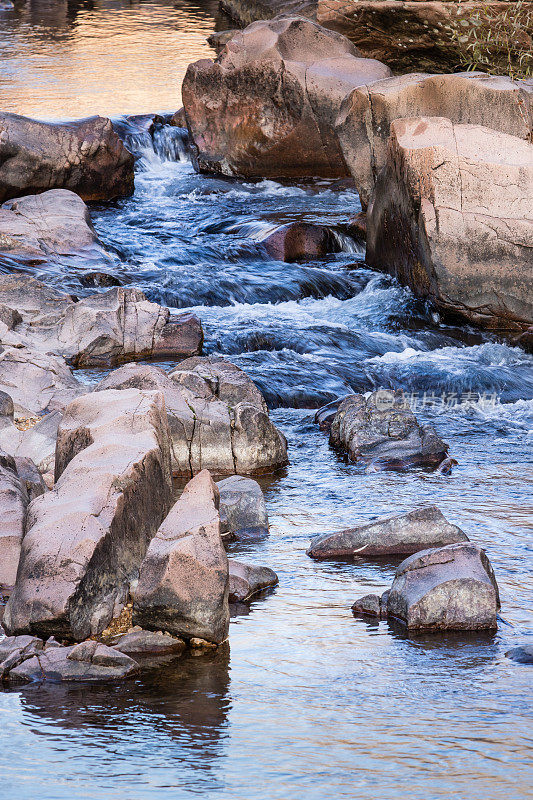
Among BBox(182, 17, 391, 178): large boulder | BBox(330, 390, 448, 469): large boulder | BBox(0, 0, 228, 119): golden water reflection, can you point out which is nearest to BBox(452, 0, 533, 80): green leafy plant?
BBox(182, 17, 391, 178): large boulder

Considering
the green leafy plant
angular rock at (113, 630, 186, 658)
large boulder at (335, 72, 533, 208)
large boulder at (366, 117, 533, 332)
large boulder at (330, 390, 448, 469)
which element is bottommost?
large boulder at (330, 390, 448, 469)

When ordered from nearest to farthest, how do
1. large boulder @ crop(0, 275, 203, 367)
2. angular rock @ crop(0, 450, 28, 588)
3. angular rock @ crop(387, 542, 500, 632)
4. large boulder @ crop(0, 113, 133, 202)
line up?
angular rock @ crop(387, 542, 500, 632) → angular rock @ crop(0, 450, 28, 588) → large boulder @ crop(0, 275, 203, 367) → large boulder @ crop(0, 113, 133, 202)

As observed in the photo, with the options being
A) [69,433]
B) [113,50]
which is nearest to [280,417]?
[69,433]

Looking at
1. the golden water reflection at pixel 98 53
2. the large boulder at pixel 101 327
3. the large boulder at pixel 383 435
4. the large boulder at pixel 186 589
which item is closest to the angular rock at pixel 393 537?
the large boulder at pixel 186 589

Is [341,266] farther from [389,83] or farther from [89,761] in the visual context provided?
[89,761]

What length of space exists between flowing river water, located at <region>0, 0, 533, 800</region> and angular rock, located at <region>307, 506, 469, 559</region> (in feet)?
0.38

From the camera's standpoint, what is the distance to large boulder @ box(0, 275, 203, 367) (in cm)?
917

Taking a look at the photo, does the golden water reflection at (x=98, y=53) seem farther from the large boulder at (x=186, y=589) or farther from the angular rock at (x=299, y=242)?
the large boulder at (x=186, y=589)

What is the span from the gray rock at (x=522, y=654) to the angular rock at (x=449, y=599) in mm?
231

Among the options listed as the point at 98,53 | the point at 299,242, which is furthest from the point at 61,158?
the point at 98,53

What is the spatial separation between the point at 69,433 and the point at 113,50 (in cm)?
2593

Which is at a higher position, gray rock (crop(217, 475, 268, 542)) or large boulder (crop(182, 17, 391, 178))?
large boulder (crop(182, 17, 391, 178))

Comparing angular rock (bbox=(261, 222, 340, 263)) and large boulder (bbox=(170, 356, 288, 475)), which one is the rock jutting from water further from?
angular rock (bbox=(261, 222, 340, 263))

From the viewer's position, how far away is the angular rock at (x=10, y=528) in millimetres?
5000
